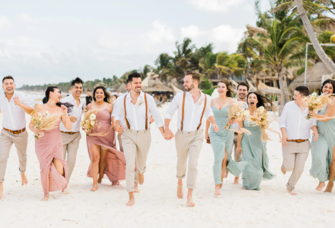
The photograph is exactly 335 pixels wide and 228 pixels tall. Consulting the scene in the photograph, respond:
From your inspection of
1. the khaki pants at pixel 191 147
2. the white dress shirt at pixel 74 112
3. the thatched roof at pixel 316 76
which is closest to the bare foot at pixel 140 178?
the khaki pants at pixel 191 147

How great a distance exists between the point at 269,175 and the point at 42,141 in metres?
4.25

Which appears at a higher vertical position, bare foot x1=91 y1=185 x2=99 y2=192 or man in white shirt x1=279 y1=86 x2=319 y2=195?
man in white shirt x1=279 y1=86 x2=319 y2=195

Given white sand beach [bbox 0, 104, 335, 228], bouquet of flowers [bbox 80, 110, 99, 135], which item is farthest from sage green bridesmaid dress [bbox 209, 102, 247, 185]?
bouquet of flowers [bbox 80, 110, 99, 135]

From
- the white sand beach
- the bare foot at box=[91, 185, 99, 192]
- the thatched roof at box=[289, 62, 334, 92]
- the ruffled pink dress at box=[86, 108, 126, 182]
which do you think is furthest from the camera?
the thatched roof at box=[289, 62, 334, 92]

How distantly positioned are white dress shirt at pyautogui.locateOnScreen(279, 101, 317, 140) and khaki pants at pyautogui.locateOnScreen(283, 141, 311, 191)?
152 mm

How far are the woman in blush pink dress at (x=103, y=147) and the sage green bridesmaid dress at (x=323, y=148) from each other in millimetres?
3635

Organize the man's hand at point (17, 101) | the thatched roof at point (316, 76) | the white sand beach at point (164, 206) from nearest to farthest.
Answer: the white sand beach at point (164, 206), the man's hand at point (17, 101), the thatched roof at point (316, 76)

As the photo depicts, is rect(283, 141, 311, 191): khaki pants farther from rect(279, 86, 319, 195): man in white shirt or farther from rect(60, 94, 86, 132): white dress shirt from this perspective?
rect(60, 94, 86, 132): white dress shirt

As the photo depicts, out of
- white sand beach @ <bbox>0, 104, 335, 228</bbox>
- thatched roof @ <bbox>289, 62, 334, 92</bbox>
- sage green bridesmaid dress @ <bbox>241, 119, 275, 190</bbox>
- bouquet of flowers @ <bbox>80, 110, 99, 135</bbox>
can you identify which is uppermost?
thatched roof @ <bbox>289, 62, 334, 92</bbox>

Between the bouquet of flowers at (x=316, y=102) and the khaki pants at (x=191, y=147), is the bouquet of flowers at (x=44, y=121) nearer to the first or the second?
the khaki pants at (x=191, y=147)

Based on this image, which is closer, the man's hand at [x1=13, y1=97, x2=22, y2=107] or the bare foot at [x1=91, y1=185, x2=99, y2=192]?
the man's hand at [x1=13, y1=97, x2=22, y2=107]

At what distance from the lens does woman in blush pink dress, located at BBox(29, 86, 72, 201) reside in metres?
4.55

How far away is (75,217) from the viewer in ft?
12.7

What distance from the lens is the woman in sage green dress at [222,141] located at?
4.85 m
